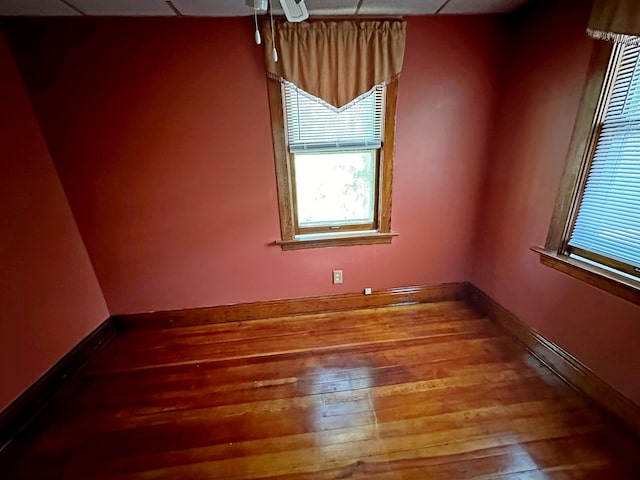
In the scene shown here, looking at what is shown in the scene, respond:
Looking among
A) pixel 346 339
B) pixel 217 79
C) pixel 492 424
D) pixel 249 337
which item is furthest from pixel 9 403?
pixel 492 424

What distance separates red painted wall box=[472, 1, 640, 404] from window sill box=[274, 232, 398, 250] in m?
0.86

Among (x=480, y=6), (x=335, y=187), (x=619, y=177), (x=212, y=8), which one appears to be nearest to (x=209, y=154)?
(x=212, y=8)

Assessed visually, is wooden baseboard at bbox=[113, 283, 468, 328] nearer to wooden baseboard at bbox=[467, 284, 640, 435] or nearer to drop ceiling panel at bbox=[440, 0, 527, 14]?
wooden baseboard at bbox=[467, 284, 640, 435]

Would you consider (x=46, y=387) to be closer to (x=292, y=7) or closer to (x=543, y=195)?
(x=292, y=7)

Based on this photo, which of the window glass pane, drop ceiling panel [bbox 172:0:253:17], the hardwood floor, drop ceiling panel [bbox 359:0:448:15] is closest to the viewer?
the hardwood floor

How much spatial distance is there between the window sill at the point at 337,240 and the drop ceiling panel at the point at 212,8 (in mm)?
1480

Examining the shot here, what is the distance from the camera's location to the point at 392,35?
1928 millimetres

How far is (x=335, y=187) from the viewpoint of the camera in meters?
2.32

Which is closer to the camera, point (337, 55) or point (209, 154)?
point (337, 55)

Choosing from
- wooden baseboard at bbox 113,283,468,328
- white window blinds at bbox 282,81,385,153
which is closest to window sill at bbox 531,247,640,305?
wooden baseboard at bbox 113,283,468,328

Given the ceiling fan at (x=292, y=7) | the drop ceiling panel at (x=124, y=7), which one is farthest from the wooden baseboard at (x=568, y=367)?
the drop ceiling panel at (x=124, y=7)

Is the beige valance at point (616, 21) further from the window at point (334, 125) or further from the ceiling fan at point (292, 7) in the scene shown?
the ceiling fan at point (292, 7)

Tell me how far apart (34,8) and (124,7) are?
0.45 m

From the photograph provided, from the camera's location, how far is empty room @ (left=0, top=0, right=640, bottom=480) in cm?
151
